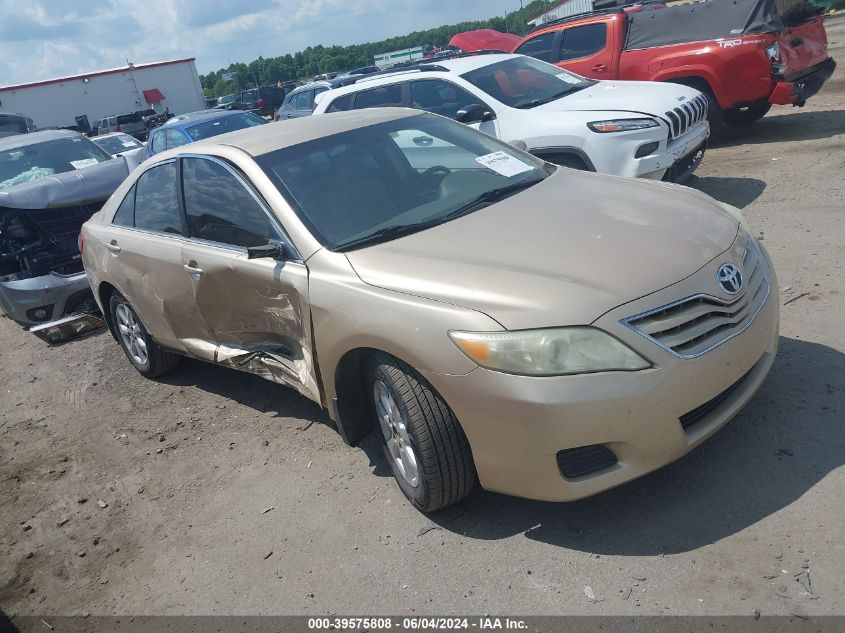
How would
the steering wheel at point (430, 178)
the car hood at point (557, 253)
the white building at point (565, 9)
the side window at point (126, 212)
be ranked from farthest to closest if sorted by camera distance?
the white building at point (565, 9)
the side window at point (126, 212)
the steering wheel at point (430, 178)
the car hood at point (557, 253)

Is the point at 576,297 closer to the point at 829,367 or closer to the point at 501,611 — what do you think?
the point at 501,611

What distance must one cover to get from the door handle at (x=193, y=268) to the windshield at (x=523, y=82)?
4.40 metres

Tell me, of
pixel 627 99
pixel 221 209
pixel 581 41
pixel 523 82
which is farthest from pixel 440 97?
pixel 221 209

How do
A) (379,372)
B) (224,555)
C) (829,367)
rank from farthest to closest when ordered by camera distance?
(829,367), (224,555), (379,372)

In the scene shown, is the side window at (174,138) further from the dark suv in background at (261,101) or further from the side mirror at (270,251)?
the dark suv in background at (261,101)

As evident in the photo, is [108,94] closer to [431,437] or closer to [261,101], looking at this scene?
[261,101]

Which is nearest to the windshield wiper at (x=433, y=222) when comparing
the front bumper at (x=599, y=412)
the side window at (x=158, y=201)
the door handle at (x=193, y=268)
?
the front bumper at (x=599, y=412)

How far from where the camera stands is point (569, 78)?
835 cm

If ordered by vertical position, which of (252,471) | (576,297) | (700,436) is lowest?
(252,471)

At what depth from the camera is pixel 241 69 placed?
74.2 m

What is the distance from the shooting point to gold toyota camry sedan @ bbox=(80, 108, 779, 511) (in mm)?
2691

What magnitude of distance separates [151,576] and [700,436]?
2.53 m

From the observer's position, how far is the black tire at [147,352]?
206 inches

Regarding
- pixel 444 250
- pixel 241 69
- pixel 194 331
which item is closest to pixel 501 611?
pixel 444 250
